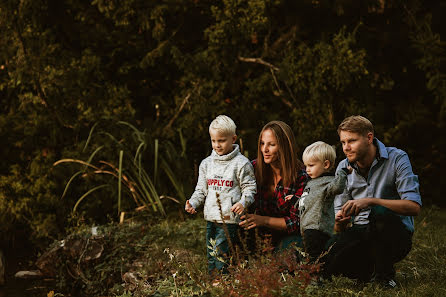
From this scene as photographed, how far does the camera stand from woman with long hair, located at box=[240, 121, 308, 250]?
391 centimetres

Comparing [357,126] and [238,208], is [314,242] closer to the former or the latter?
[238,208]


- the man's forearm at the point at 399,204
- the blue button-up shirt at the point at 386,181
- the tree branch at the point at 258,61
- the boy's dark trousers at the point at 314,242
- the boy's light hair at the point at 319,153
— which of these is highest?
the tree branch at the point at 258,61

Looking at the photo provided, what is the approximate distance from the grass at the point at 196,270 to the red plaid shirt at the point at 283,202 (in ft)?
1.62

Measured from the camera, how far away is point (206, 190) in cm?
406

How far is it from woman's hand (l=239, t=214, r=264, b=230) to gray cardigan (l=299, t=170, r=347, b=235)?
0.40 meters

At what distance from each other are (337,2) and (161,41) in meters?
2.45

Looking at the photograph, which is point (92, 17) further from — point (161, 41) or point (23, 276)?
point (23, 276)

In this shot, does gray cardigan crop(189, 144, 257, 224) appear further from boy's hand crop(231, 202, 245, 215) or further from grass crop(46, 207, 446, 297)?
grass crop(46, 207, 446, 297)

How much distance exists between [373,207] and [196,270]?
1143mm

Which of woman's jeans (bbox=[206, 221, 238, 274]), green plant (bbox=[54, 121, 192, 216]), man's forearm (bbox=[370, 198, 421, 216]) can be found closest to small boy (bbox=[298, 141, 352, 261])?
man's forearm (bbox=[370, 198, 421, 216])

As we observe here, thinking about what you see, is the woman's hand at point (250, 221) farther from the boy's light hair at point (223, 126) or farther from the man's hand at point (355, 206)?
the man's hand at point (355, 206)

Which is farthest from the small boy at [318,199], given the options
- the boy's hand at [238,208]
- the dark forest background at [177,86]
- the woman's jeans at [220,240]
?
the dark forest background at [177,86]

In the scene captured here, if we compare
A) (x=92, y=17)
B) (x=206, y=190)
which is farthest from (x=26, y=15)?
(x=206, y=190)

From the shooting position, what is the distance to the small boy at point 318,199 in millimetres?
3426
